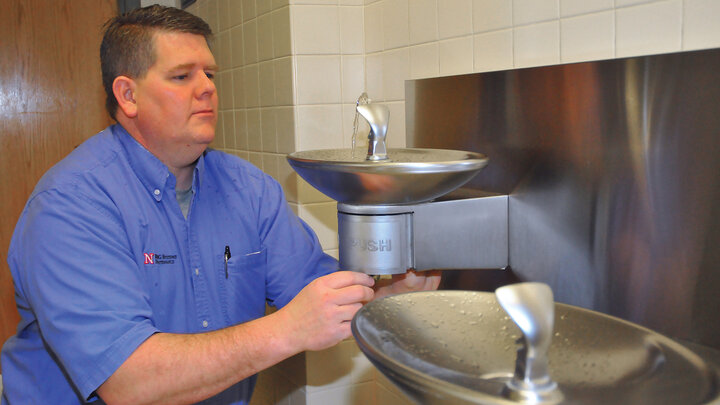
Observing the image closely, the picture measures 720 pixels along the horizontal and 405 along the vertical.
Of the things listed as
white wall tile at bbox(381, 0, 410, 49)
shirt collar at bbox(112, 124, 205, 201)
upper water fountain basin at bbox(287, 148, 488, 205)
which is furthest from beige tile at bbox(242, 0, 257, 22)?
upper water fountain basin at bbox(287, 148, 488, 205)

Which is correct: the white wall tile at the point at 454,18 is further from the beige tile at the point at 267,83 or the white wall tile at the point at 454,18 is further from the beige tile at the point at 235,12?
the beige tile at the point at 235,12

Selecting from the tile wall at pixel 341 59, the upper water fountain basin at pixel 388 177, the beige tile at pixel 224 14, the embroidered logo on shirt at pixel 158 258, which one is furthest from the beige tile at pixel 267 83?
the upper water fountain basin at pixel 388 177

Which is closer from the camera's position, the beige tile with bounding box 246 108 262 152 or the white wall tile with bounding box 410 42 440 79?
the white wall tile with bounding box 410 42 440 79

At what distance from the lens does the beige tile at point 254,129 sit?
85.9 inches

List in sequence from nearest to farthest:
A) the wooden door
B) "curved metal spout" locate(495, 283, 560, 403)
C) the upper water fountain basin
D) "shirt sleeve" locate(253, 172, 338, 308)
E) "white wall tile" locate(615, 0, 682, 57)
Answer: "curved metal spout" locate(495, 283, 560, 403) < the upper water fountain basin < "white wall tile" locate(615, 0, 682, 57) < "shirt sleeve" locate(253, 172, 338, 308) < the wooden door

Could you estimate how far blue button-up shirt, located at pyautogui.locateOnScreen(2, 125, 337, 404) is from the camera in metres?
1.16

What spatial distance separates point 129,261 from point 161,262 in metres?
0.14

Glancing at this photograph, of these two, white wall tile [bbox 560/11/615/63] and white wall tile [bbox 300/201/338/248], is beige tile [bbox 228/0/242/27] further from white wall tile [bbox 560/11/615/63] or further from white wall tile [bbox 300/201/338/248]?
white wall tile [bbox 560/11/615/63]

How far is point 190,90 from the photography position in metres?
1.42

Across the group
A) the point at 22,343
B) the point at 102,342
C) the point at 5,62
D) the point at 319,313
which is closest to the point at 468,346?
the point at 319,313

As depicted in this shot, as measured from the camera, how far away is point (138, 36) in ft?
4.67

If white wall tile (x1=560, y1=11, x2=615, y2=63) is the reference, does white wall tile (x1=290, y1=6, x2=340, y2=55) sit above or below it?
above

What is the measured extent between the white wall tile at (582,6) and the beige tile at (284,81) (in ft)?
2.87

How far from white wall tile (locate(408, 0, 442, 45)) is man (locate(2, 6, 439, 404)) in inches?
20.4
